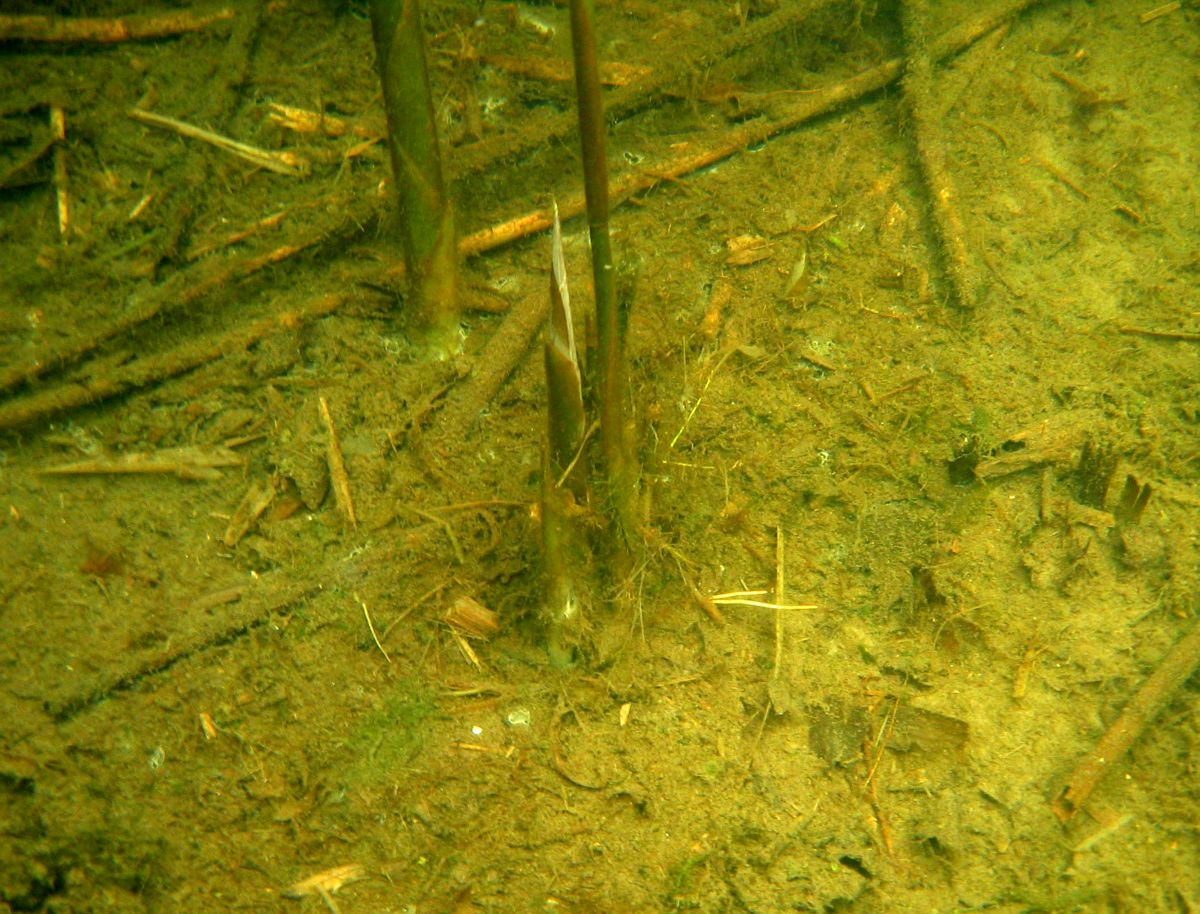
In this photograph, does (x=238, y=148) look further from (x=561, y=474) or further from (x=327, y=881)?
(x=327, y=881)

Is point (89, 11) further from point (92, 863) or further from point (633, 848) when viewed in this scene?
point (633, 848)

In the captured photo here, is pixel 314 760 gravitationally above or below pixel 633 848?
above

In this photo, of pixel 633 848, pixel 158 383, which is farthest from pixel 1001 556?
pixel 158 383

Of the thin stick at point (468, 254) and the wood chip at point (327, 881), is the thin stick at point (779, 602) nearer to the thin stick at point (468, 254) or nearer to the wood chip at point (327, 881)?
the thin stick at point (468, 254)

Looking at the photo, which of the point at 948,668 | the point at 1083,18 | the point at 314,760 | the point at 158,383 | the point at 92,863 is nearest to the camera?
the point at 92,863

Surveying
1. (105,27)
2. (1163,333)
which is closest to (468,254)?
(105,27)

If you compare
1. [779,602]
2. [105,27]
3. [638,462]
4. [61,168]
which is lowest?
[779,602]

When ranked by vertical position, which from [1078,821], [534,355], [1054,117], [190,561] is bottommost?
[1078,821]

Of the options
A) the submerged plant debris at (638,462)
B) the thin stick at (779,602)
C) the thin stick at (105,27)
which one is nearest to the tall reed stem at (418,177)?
the submerged plant debris at (638,462)
